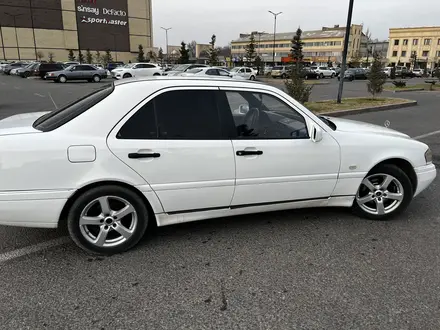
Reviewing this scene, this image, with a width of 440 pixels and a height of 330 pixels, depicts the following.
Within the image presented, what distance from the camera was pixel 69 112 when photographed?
10.5 ft

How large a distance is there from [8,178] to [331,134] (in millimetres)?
2932

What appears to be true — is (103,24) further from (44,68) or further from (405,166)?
(405,166)

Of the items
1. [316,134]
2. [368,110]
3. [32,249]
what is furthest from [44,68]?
[316,134]

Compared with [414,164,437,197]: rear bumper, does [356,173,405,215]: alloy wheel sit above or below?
below

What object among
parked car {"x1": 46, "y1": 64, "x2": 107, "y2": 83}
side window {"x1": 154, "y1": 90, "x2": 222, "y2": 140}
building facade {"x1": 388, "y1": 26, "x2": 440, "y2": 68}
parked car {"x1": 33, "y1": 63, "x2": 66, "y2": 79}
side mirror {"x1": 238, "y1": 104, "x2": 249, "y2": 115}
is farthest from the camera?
building facade {"x1": 388, "y1": 26, "x2": 440, "y2": 68}

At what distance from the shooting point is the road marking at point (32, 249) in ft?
10.3

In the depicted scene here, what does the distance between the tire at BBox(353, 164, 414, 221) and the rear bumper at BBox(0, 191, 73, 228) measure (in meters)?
3.00

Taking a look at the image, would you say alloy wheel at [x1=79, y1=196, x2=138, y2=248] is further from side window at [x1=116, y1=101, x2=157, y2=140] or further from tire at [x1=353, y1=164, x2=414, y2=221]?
tire at [x1=353, y1=164, x2=414, y2=221]

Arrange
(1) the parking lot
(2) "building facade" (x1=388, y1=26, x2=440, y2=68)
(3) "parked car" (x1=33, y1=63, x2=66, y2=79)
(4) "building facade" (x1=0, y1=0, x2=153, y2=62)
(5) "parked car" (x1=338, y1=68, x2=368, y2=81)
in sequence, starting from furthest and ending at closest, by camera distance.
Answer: (2) "building facade" (x1=388, y1=26, x2=440, y2=68) → (4) "building facade" (x1=0, y1=0, x2=153, y2=62) → (5) "parked car" (x1=338, y1=68, x2=368, y2=81) → (3) "parked car" (x1=33, y1=63, x2=66, y2=79) → (1) the parking lot

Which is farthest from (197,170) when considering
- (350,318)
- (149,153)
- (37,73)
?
(37,73)

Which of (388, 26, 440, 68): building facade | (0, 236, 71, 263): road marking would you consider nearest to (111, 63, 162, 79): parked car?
(0, 236, 71, 263): road marking

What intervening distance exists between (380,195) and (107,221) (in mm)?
2899

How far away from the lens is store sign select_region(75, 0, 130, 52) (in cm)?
6906

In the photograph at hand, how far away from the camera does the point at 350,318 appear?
2.43 meters
